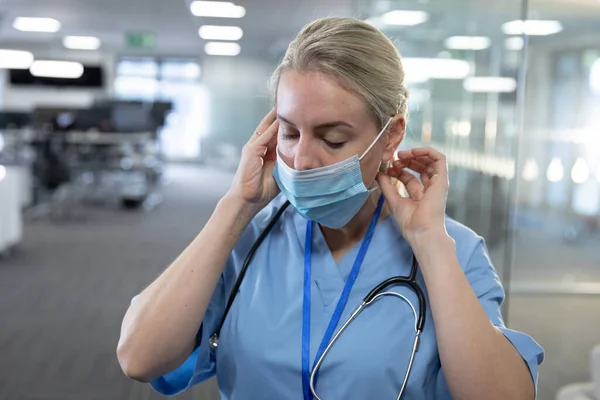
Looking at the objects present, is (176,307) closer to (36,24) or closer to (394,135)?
(394,135)

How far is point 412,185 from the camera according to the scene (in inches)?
47.9

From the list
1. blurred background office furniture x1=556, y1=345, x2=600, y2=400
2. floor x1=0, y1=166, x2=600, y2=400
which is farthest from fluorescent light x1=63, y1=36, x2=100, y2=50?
blurred background office furniture x1=556, y1=345, x2=600, y2=400

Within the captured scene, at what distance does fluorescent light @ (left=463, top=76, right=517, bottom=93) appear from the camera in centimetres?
323

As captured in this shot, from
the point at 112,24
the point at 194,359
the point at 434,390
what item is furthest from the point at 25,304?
the point at 112,24

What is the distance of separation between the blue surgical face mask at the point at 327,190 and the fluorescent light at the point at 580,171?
83.9 inches

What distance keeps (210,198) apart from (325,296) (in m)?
8.95

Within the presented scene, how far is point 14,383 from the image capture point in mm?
3043

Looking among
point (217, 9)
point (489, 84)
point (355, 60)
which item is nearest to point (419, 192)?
point (355, 60)

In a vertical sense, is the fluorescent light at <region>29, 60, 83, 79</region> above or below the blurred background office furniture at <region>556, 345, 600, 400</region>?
above

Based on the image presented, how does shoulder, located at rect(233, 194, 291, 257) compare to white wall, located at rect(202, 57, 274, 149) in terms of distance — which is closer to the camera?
shoulder, located at rect(233, 194, 291, 257)

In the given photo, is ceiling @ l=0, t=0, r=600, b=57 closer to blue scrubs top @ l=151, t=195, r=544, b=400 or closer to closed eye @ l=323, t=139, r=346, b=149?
closed eye @ l=323, t=139, r=346, b=149

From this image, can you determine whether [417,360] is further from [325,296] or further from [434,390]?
[325,296]

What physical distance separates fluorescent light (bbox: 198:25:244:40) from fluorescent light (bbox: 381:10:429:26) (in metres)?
5.98

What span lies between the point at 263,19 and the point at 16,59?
7.72 metres
